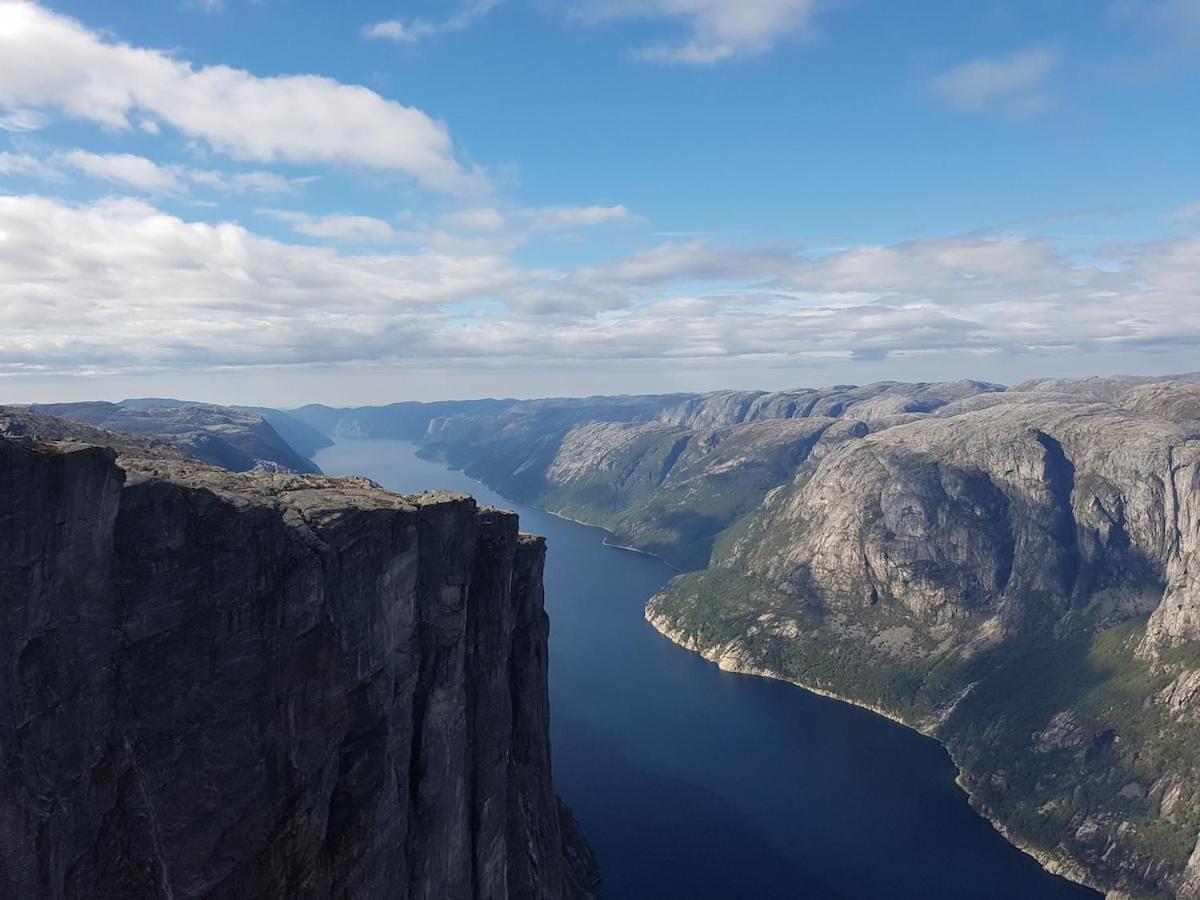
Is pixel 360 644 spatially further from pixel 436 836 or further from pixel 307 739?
pixel 436 836

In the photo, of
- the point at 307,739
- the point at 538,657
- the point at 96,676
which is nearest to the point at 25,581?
the point at 96,676

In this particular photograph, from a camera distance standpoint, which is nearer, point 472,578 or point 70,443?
point 70,443

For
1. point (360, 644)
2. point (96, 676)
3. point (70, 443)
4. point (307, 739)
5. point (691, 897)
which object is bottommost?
point (691, 897)

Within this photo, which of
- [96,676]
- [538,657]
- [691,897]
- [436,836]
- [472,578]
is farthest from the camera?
[691,897]

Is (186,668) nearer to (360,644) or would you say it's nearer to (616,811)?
(360,644)

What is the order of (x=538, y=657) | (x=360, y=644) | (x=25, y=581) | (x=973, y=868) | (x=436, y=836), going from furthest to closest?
1. (x=973, y=868)
2. (x=538, y=657)
3. (x=436, y=836)
4. (x=360, y=644)
5. (x=25, y=581)

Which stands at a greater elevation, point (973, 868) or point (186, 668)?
point (186, 668)
